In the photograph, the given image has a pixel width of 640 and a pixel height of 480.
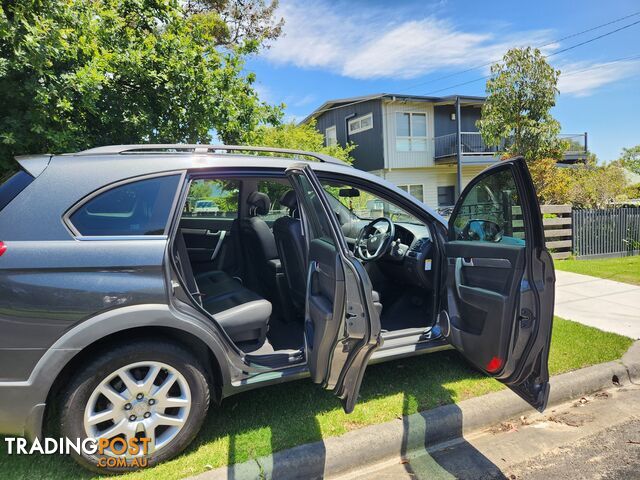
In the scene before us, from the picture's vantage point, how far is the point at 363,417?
2.81 meters

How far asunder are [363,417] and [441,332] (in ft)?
2.90

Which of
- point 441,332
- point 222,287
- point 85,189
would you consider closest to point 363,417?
point 441,332

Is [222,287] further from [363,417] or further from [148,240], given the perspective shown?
[363,417]

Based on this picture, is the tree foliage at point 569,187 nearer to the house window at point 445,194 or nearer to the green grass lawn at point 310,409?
the green grass lawn at point 310,409

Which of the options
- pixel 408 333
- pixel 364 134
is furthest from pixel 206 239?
pixel 364 134

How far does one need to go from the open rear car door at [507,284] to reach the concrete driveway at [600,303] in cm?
262

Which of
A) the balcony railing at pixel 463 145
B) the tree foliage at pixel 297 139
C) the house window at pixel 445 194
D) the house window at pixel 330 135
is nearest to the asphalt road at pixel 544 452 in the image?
the tree foliage at pixel 297 139

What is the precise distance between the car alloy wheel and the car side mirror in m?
2.14

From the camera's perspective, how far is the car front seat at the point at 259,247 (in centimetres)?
368

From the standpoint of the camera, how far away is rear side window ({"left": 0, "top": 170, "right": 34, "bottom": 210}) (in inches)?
84.1

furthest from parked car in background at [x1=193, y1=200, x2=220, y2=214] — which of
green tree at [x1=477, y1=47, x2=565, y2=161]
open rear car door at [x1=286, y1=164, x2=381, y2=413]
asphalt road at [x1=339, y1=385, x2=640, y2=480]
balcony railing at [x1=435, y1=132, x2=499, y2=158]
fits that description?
balcony railing at [x1=435, y1=132, x2=499, y2=158]

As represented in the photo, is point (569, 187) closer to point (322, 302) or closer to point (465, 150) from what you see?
point (465, 150)

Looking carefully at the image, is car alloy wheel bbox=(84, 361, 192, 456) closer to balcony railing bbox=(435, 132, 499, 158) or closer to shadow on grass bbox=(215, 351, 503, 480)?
shadow on grass bbox=(215, 351, 503, 480)
